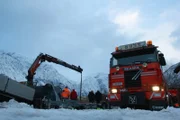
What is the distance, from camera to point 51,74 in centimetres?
18362

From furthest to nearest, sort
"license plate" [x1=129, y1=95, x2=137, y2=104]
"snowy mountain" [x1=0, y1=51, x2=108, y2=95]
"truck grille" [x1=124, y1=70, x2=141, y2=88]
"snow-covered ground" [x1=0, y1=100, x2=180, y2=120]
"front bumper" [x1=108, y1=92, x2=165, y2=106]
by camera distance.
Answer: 1. "snowy mountain" [x1=0, y1=51, x2=108, y2=95]
2. "truck grille" [x1=124, y1=70, x2=141, y2=88]
3. "license plate" [x1=129, y1=95, x2=137, y2=104]
4. "front bumper" [x1=108, y1=92, x2=165, y2=106]
5. "snow-covered ground" [x1=0, y1=100, x2=180, y2=120]

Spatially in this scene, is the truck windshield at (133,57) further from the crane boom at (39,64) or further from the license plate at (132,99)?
the crane boom at (39,64)

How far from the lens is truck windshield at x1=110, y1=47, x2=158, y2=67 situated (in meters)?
9.52

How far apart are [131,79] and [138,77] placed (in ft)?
1.10

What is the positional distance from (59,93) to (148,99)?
5.95 metres

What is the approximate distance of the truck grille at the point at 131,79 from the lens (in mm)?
9227

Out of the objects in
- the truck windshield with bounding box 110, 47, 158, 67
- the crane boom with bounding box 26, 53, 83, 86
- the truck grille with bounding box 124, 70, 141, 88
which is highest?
the crane boom with bounding box 26, 53, 83, 86

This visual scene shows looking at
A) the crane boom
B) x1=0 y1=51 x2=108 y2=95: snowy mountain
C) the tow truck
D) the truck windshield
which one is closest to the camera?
the tow truck

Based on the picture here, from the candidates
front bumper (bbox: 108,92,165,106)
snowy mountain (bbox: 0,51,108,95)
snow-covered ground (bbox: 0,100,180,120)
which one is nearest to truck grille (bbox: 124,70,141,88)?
front bumper (bbox: 108,92,165,106)

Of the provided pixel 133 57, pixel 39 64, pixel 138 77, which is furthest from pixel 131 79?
pixel 39 64

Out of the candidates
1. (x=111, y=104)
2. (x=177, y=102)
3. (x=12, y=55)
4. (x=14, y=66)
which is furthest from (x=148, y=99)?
(x=12, y=55)

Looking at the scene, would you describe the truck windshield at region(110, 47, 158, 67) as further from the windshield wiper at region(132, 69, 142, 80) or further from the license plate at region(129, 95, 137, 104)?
the license plate at region(129, 95, 137, 104)

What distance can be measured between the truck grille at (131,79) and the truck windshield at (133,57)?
1.73 feet

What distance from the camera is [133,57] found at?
995 centimetres
